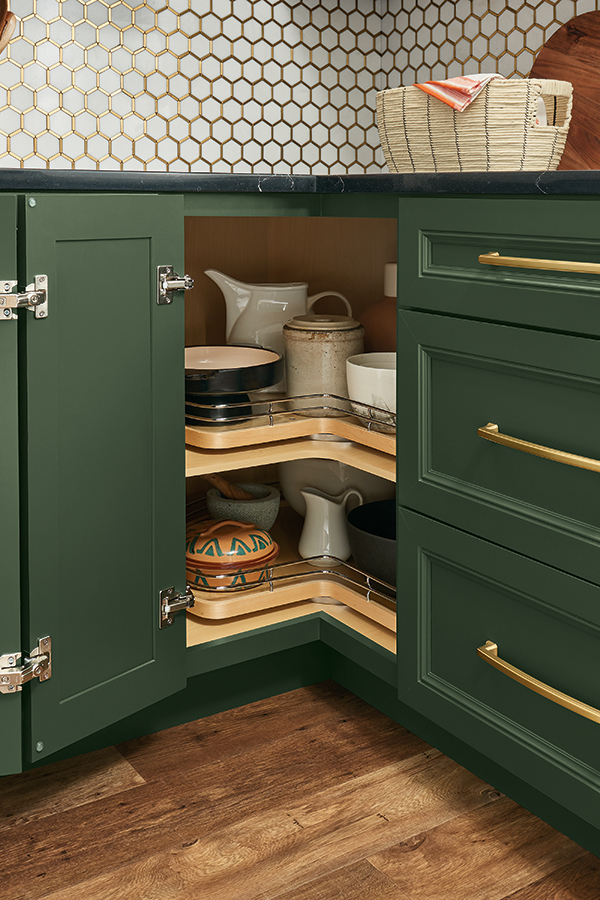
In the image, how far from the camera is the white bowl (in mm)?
1548

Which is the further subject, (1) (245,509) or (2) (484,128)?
(1) (245,509)

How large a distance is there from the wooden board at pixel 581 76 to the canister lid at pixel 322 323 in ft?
1.61

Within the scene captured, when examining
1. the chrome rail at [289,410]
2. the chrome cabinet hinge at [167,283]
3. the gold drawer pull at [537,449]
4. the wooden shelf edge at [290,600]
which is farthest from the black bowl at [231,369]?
the gold drawer pull at [537,449]

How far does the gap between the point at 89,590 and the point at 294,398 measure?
56 centimetres

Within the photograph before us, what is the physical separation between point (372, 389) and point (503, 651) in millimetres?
536

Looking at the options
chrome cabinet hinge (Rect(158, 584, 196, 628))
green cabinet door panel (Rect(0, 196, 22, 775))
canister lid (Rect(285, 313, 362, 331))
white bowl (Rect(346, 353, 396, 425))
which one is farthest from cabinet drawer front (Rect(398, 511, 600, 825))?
green cabinet door panel (Rect(0, 196, 22, 775))

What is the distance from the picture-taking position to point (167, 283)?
1.31m

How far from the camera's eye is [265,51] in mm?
1976

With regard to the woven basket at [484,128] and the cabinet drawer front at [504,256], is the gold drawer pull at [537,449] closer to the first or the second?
the cabinet drawer front at [504,256]

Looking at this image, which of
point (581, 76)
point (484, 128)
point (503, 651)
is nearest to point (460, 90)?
point (484, 128)

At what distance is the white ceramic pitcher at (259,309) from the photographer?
182 centimetres

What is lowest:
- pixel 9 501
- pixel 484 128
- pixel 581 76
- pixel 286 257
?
pixel 9 501

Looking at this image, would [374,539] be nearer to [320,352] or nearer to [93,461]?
[320,352]

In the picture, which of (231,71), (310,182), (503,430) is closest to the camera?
(503,430)
